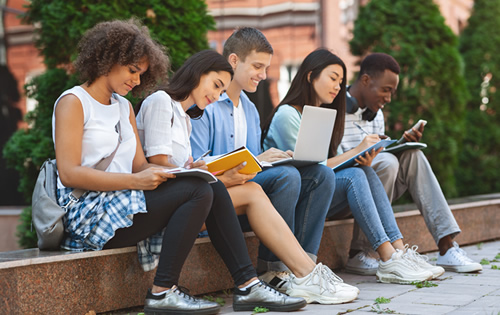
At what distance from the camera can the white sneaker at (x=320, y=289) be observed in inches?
136

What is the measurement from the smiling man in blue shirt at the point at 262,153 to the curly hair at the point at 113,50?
688mm

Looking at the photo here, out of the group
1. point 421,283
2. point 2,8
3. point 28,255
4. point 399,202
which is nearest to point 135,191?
point 28,255

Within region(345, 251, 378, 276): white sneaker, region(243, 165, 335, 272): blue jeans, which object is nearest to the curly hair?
region(243, 165, 335, 272): blue jeans

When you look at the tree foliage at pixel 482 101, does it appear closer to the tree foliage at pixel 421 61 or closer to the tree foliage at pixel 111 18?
the tree foliage at pixel 421 61

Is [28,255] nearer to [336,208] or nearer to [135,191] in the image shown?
[135,191]

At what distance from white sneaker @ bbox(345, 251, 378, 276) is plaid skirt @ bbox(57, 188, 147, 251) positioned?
197cm

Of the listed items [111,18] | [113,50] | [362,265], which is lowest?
[362,265]

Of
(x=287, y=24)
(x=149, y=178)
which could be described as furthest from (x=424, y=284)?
(x=287, y=24)

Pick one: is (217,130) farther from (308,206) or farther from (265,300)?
(265,300)

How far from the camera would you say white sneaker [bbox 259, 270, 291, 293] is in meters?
3.75

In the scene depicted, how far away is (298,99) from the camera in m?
4.38

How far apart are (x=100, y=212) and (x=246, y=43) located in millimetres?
1473

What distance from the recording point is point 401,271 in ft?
13.3

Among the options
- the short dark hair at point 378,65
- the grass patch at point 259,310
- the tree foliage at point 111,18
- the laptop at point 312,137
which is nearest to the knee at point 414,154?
the short dark hair at point 378,65
